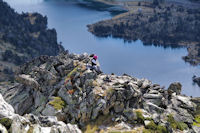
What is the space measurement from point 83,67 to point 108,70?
135 metres

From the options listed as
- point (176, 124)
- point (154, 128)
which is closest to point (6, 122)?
point (154, 128)

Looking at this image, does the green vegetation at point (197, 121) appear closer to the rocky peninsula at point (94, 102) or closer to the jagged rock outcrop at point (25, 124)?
the rocky peninsula at point (94, 102)

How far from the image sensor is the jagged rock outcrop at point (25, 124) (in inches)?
891

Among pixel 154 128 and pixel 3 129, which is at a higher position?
pixel 3 129

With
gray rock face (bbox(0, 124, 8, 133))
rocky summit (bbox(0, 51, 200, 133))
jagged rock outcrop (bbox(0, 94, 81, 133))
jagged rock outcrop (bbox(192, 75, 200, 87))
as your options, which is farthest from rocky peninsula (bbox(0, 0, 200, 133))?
jagged rock outcrop (bbox(192, 75, 200, 87))

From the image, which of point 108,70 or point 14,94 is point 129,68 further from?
point 14,94

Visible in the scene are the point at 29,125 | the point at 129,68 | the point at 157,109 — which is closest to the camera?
the point at 29,125

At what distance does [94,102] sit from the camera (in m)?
41.3

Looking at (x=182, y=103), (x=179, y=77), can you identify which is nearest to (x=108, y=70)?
(x=179, y=77)

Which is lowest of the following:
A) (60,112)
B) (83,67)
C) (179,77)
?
(179,77)

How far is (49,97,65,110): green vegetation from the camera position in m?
39.1

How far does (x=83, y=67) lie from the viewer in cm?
4716

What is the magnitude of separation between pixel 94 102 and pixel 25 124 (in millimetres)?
17811

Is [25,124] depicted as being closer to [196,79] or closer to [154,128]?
[154,128]
